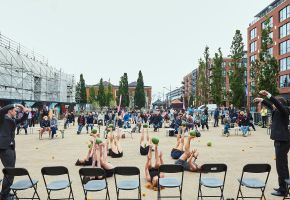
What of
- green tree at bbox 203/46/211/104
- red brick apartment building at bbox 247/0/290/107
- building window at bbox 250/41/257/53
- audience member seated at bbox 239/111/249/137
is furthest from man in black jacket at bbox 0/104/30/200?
building window at bbox 250/41/257/53

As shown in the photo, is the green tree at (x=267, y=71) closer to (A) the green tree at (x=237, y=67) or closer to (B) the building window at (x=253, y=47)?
(A) the green tree at (x=237, y=67)

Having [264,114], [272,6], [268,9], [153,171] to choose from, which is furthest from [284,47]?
[153,171]

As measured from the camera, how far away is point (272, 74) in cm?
2938

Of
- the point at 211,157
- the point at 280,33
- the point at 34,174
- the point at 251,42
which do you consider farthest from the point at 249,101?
the point at 34,174

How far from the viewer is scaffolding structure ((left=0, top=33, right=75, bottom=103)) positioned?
3306 centimetres

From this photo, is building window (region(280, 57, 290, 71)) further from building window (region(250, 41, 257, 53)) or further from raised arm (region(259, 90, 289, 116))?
raised arm (region(259, 90, 289, 116))

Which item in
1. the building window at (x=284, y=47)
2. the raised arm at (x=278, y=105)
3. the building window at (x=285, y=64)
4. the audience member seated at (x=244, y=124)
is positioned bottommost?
the audience member seated at (x=244, y=124)

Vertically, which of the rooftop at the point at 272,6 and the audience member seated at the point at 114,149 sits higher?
the rooftop at the point at 272,6

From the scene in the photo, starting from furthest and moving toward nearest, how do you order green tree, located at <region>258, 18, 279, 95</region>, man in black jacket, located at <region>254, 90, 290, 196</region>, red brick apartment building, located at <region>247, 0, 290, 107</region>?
red brick apartment building, located at <region>247, 0, 290, 107</region>, green tree, located at <region>258, 18, 279, 95</region>, man in black jacket, located at <region>254, 90, 290, 196</region>

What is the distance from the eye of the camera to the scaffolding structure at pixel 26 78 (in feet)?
108

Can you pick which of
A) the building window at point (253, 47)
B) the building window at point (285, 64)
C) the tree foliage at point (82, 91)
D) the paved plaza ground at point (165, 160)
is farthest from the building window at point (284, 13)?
the tree foliage at point (82, 91)

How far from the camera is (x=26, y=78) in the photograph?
38031 millimetres

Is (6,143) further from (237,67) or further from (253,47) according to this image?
(253,47)

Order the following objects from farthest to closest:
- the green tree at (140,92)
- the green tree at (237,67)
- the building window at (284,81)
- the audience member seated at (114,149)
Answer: the green tree at (140,92) → the building window at (284,81) → the green tree at (237,67) → the audience member seated at (114,149)
